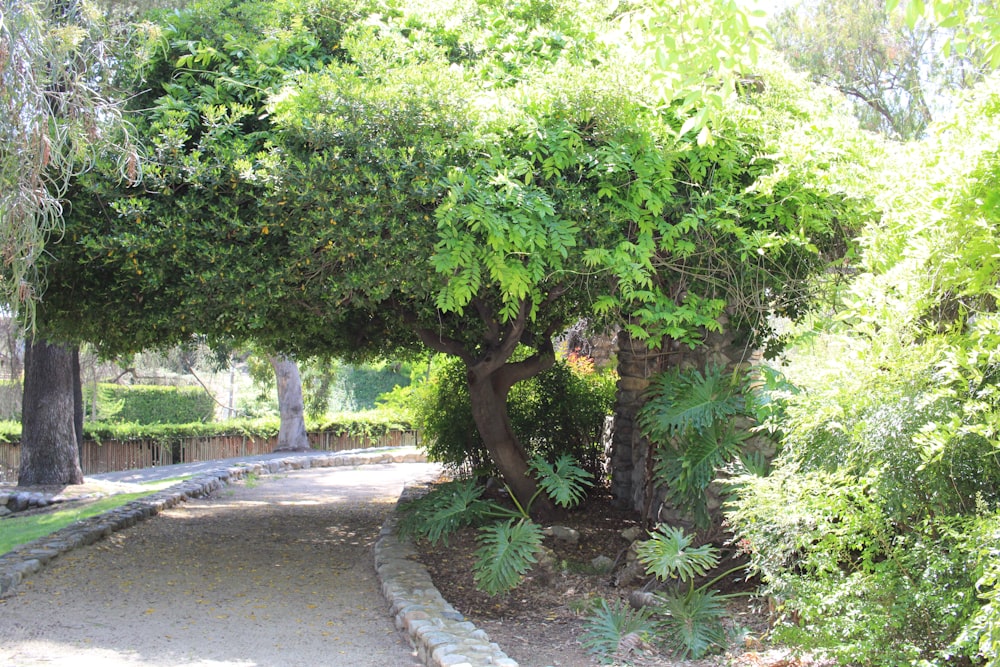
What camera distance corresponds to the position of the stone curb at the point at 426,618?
183 inches

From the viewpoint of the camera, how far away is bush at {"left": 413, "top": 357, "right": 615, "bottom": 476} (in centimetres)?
1017

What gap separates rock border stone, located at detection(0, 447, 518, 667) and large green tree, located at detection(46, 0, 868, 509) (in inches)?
81.9

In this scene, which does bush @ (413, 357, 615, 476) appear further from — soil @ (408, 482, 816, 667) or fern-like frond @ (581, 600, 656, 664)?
fern-like frond @ (581, 600, 656, 664)

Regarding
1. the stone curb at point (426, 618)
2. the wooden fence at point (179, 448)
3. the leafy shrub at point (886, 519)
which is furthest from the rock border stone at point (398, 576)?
the wooden fence at point (179, 448)

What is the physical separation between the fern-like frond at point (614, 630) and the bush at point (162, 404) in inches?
759

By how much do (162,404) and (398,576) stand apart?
1865cm

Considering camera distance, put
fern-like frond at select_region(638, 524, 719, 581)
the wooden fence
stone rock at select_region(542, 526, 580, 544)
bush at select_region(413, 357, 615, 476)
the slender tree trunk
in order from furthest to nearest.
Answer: the wooden fence → the slender tree trunk → bush at select_region(413, 357, 615, 476) → stone rock at select_region(542, 526, 580, 544) → fern-like frond at select_region(638, 524, 719, 581)

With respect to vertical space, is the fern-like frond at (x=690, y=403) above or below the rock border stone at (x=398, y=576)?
above

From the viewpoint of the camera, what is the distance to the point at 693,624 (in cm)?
529

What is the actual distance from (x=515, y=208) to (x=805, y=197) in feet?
7.24

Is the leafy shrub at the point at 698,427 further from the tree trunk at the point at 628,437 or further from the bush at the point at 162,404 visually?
the bush at the point at 162,404

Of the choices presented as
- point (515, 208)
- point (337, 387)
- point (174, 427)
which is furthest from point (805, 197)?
point (337, 387)

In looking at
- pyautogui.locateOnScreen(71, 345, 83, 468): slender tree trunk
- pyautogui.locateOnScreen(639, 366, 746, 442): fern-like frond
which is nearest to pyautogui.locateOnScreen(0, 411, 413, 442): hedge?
pyautogui.locateOnScreen(71, 345, 83, 468): slender tree trunk

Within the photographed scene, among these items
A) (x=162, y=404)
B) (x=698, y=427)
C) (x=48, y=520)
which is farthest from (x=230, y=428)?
(x=698, y=427)
